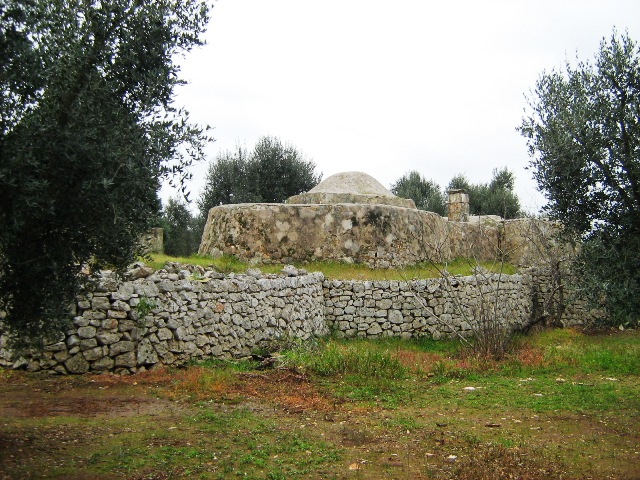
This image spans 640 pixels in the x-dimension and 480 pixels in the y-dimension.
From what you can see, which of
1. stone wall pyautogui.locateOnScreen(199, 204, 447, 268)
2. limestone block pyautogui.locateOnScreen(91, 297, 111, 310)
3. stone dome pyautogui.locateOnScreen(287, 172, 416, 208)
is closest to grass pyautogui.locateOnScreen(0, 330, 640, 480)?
limestone block pyautogui.locateOnScreen(91, 297, 111, 310)

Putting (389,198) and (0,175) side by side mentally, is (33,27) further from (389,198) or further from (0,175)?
(389,198)

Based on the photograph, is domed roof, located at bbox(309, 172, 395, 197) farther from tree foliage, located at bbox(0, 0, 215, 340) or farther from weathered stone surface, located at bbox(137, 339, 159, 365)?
tree foliage, located at bbox(0, 0, 215, 340)

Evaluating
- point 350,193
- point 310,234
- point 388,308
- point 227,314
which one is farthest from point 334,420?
point 350,193

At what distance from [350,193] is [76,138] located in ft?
49.6

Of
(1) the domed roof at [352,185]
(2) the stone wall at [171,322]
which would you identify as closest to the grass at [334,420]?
(2) the stone wall at [171,322]

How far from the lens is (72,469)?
687 centimetres

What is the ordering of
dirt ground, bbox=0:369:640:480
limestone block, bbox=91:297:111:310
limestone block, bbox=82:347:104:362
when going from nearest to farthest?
dirt ground, bbox=0:369:640:480 < limestone block, bbox=82:347:104:362 < limestone block, bbox=91:297:111:310

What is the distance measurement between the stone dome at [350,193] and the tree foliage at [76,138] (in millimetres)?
13333

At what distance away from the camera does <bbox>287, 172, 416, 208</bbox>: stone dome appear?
20609 millimetres

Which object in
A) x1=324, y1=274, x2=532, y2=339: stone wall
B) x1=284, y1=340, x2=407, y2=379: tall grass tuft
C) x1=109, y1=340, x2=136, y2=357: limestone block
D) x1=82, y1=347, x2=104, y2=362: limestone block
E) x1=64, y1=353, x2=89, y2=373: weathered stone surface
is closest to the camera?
x1=64, y1=353, x2=89, y2=373: weathered stone surface

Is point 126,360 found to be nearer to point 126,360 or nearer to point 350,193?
point 126,360

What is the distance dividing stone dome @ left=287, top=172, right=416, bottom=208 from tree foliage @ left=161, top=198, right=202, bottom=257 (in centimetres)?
1214

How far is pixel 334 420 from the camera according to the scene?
370 inches

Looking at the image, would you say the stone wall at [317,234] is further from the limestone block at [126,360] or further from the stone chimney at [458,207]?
the limestone block at [126,360]
